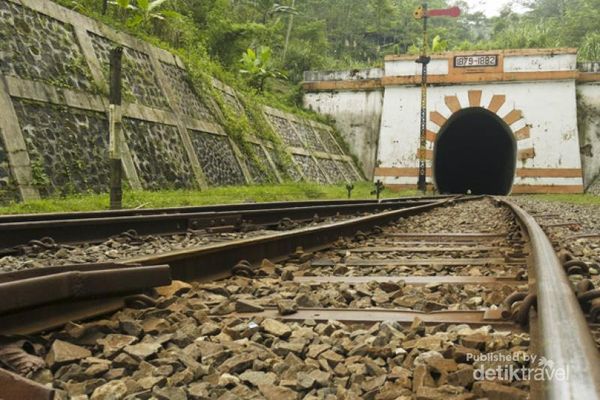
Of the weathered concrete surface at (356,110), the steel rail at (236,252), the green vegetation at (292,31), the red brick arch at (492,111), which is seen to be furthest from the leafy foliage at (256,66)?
the steel rail at (236,252)

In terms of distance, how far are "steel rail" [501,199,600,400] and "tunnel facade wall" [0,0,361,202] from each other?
725 centimetres

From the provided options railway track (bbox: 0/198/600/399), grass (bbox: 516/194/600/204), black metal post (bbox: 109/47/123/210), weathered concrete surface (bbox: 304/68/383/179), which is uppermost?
weathered concrete surface (bbox: 304/68/383/179)

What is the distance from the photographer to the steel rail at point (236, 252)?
319cm

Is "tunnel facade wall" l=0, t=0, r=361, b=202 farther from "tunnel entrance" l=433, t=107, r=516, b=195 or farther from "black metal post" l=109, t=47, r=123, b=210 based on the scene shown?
"tunnel entrance" l=433, t=107, r=516, b=195

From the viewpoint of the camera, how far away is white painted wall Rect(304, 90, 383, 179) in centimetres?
2527

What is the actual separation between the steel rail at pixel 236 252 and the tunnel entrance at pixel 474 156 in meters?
21.1

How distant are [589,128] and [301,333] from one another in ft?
79.8

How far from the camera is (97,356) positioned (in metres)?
2.04

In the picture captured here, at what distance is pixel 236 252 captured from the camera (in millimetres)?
3812

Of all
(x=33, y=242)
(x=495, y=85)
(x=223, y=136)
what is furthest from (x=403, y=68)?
(x=33, y=242)

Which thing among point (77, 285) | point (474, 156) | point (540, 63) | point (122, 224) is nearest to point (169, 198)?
point (122, 224)

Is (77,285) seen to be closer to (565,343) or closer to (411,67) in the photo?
(565,343)

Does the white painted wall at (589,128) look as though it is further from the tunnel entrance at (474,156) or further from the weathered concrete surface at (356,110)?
the weathered concrete surface at (356,110)

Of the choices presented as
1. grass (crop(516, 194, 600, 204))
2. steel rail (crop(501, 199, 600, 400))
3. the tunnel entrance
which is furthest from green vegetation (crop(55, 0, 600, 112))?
steel rail (crop(501, 199, 600, 400))
